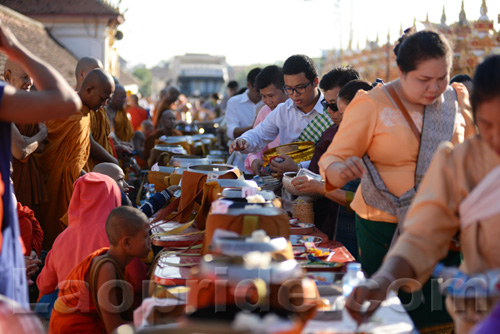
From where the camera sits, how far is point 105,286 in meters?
3.09

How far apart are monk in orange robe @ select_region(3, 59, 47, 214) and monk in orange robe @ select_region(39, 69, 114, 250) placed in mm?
104

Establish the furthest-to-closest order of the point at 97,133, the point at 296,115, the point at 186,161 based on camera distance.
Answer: the point at 97,133
the point at 296,115
the point at 186,161

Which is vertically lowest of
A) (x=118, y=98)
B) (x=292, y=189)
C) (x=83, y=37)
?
(x=292, y=189)

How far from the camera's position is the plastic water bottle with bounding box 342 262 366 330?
2084 millimetres

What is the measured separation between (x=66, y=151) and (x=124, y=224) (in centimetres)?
233

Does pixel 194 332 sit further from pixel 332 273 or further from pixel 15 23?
pixel 15 23

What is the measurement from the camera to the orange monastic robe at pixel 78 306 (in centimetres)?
312

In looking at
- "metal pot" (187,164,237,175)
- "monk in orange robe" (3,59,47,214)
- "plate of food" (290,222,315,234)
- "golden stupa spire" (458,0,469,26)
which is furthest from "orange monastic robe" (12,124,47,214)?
"golden stupa spire" (458,0,469,26)

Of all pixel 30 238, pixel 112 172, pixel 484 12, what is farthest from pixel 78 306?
pixel 484 12

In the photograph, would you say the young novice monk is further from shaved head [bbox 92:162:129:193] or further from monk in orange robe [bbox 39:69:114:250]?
monk in orange robe [bbox 39:69:114:250]

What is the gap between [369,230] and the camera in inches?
119

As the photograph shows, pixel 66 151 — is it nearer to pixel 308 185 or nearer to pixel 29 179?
pixel 29 179

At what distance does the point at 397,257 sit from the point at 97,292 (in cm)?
164

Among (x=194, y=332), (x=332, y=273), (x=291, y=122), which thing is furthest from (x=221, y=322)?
(x=291, y=122)
